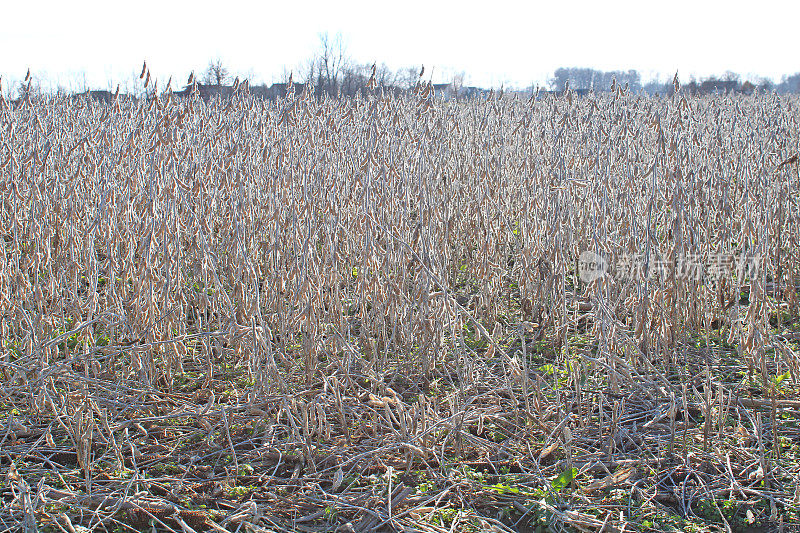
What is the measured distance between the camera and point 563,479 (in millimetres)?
1875

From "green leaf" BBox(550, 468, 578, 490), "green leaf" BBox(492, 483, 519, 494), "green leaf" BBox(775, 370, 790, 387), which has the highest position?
"green leaf" BBox(775, 370, 790, 387)

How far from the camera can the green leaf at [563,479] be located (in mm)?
1867

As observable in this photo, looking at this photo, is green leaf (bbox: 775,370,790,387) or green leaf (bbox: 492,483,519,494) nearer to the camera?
green leaf (bbox: 492,483,519,494)

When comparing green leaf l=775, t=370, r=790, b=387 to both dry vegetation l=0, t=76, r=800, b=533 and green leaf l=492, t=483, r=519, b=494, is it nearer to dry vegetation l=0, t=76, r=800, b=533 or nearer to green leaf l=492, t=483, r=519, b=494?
dry vegetation l=0, t=76, r=800, b=533

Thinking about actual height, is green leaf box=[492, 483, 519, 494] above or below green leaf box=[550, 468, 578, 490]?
below

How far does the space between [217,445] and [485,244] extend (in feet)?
5.50

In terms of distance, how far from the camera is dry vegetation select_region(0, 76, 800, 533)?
1823mm

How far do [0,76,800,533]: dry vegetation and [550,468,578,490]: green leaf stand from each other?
0.4 inches

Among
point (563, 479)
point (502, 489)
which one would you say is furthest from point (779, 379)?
point (502, 489)

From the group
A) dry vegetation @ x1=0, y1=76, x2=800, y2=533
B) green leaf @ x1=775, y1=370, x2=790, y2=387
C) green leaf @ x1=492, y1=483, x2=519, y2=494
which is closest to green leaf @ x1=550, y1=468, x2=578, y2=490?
dry vegetation @ x1=0, y1=76, x2=800, y2=533

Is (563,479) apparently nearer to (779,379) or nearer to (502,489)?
(502,489)

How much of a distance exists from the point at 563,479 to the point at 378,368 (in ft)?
3.48

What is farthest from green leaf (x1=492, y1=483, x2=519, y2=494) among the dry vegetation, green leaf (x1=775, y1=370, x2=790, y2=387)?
green leaf (x1=775, y1=370, x2=790, y2=387)

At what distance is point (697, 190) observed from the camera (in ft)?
10.1
